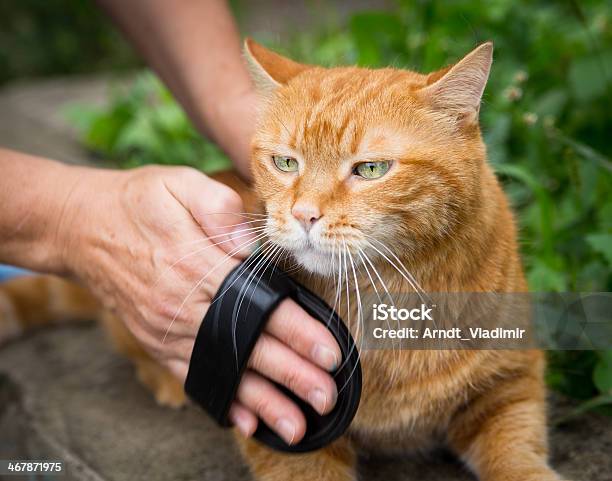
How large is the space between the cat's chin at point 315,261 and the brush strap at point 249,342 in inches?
2.0

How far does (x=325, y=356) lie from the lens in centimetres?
142

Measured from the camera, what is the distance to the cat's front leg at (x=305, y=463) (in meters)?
1.56

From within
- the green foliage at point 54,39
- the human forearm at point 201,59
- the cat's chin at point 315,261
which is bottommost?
the cat's chin at point 315,261

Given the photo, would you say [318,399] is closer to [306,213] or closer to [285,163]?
[306,213]

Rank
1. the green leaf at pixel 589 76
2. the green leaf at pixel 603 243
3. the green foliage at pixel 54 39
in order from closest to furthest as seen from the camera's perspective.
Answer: the green leaf at pixel 603 243 → the green leaf at pixel 589 76 → the green foliage at pixel 54 39

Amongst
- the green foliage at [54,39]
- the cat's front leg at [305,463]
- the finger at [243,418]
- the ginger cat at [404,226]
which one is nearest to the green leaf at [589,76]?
the ginger cat at [404,226]

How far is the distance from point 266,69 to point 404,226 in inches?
21.3

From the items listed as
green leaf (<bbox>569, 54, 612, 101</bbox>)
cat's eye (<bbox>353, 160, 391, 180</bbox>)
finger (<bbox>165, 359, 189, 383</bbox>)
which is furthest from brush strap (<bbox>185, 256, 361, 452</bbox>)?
green leaf (<bbox>569, 54, 612, 101</bbox>)

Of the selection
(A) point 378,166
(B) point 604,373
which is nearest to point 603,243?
(B) point 604,373

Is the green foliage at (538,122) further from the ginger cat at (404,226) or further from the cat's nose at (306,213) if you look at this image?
the cat's nose at (306,213)

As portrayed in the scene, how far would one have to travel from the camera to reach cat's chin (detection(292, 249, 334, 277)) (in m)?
1.42

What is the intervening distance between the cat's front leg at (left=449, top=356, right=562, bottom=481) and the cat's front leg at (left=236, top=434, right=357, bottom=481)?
26cm

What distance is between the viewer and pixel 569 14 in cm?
314

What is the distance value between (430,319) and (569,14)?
2181 millimetres
